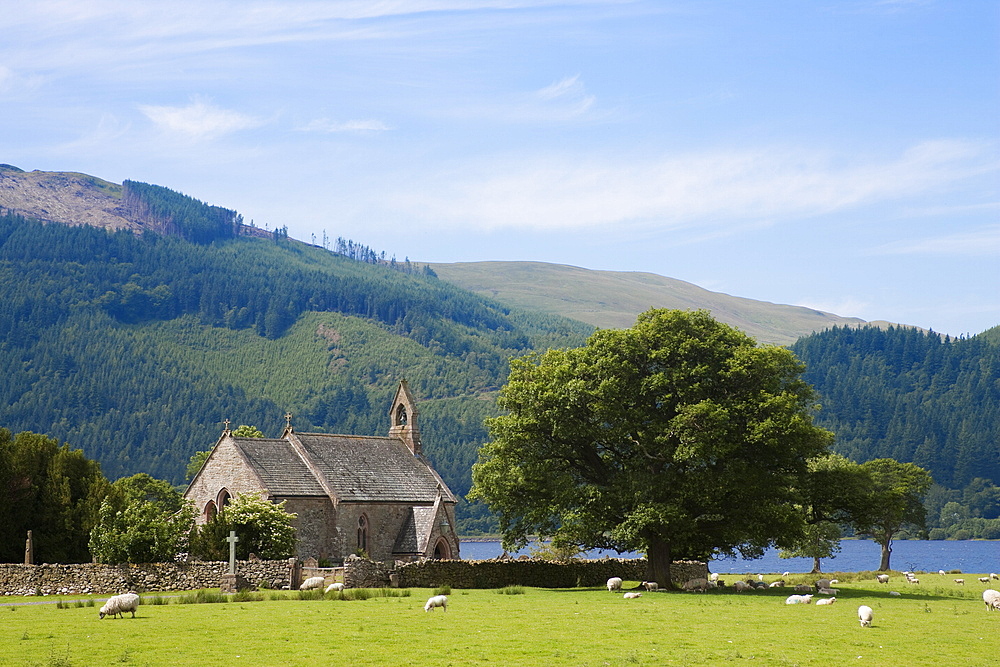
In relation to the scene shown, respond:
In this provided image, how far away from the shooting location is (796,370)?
49.8 metres

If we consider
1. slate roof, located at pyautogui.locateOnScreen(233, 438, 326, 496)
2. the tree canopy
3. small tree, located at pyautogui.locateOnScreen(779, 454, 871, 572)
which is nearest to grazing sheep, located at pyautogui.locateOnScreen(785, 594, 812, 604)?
the tree canopy

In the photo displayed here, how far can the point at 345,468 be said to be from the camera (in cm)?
6744

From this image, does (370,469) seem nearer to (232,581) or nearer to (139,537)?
(139,537)

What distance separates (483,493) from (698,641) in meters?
25.1

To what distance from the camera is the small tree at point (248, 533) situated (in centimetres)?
5038

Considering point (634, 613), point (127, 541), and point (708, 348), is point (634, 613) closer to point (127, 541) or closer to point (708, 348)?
point (708, 348)

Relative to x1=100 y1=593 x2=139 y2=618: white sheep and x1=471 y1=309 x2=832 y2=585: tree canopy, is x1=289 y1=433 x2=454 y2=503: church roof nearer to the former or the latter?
x1=471 y1=309 x2=832 y2=585: tree canopy

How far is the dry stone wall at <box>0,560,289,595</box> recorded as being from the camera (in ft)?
144

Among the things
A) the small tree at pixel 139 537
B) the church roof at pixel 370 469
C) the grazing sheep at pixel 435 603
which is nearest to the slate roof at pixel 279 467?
the church roof at pixel 370 469

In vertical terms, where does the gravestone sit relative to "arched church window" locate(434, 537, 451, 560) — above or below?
above

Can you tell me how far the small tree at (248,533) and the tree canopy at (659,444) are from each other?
33.2ft

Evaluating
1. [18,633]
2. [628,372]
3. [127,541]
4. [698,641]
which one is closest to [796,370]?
[628,372]

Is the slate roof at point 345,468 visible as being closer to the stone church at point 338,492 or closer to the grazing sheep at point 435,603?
the stone church at point 338,492

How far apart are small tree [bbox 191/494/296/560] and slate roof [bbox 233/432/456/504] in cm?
941
